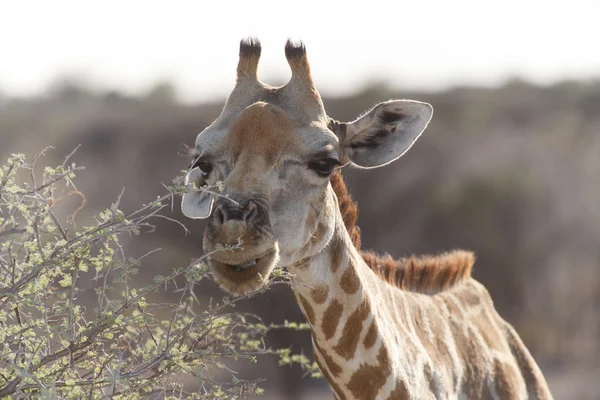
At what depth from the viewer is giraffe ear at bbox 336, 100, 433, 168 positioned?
255 inches

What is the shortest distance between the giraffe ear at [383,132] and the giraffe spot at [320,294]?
90 centimetres

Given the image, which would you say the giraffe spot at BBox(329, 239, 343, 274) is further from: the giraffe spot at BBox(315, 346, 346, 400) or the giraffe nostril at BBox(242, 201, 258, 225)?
the giraffe nostril at BBox(242, 201, 258, 225)

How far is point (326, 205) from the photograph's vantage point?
19.9 ft

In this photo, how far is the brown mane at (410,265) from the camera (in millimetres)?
6695

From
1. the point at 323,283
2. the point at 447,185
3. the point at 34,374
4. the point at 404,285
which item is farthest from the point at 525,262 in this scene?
the point at 34,374

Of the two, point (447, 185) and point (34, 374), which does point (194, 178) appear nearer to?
point (34, 374)

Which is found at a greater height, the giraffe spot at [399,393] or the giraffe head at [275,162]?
the giraffe head at [275,162]

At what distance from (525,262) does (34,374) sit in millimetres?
18720

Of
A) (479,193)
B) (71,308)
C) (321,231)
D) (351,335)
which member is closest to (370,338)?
(351,335)

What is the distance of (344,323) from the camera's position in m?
6.12

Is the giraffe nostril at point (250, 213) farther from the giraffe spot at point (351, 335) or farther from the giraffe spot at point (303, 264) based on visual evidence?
the giraffe spot at point (351, 335)

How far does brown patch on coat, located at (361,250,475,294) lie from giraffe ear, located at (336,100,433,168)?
885 millimetres

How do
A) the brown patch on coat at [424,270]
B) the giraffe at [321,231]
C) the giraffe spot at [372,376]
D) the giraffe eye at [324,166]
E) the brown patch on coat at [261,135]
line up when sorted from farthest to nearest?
1. the brown patch on coat at [424,270]
2. the giraffe spot at [372,376]
3. the giraffe eye at [324,166]
4. the brown patch on coat at [261,135]
5. the giraffe at [321,231]

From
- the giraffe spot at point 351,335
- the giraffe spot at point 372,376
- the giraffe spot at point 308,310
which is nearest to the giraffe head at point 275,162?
the giraffe spot at point 308,310
